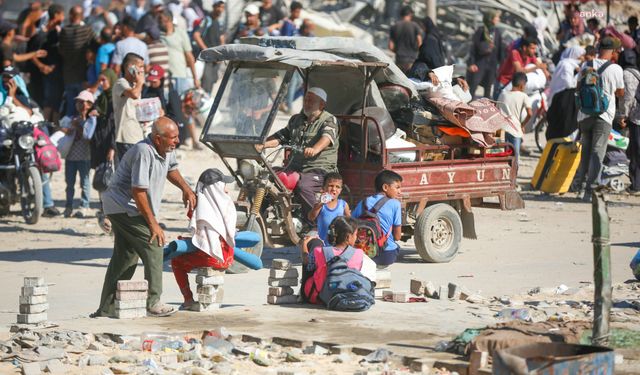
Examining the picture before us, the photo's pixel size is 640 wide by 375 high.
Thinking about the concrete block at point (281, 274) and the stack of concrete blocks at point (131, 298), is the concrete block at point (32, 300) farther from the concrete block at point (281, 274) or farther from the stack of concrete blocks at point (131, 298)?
the concrete block at point (281, 274)

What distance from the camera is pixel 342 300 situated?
10125 mm

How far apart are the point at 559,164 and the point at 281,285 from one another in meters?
8.64

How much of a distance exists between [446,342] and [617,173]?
384 inches

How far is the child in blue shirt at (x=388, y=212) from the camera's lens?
11875 mm

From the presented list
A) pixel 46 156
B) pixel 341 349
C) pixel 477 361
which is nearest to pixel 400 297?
pixel 341 349

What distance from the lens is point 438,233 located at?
13.2 m

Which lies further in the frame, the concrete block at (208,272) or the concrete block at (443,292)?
the concrete block at (443,292)

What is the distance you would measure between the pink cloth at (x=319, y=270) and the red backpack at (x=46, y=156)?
6.40 m

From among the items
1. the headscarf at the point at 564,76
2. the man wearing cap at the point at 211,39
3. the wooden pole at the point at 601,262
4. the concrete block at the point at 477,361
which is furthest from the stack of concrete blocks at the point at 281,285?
the man wearing cap at the point at 211,39

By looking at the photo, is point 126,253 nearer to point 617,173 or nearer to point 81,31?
point 617,173

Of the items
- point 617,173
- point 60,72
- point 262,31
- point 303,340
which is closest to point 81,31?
point 60,72

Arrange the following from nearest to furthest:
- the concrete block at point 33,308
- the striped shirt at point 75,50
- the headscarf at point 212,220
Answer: the concrete block at point 33,308 → the headscarf at point 212,220 → the striped shirt at point 75,50

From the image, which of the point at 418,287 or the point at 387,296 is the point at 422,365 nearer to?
the point at 387,296

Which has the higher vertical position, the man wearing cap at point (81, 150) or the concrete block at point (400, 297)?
the man wearing cap at point (81, 150)
